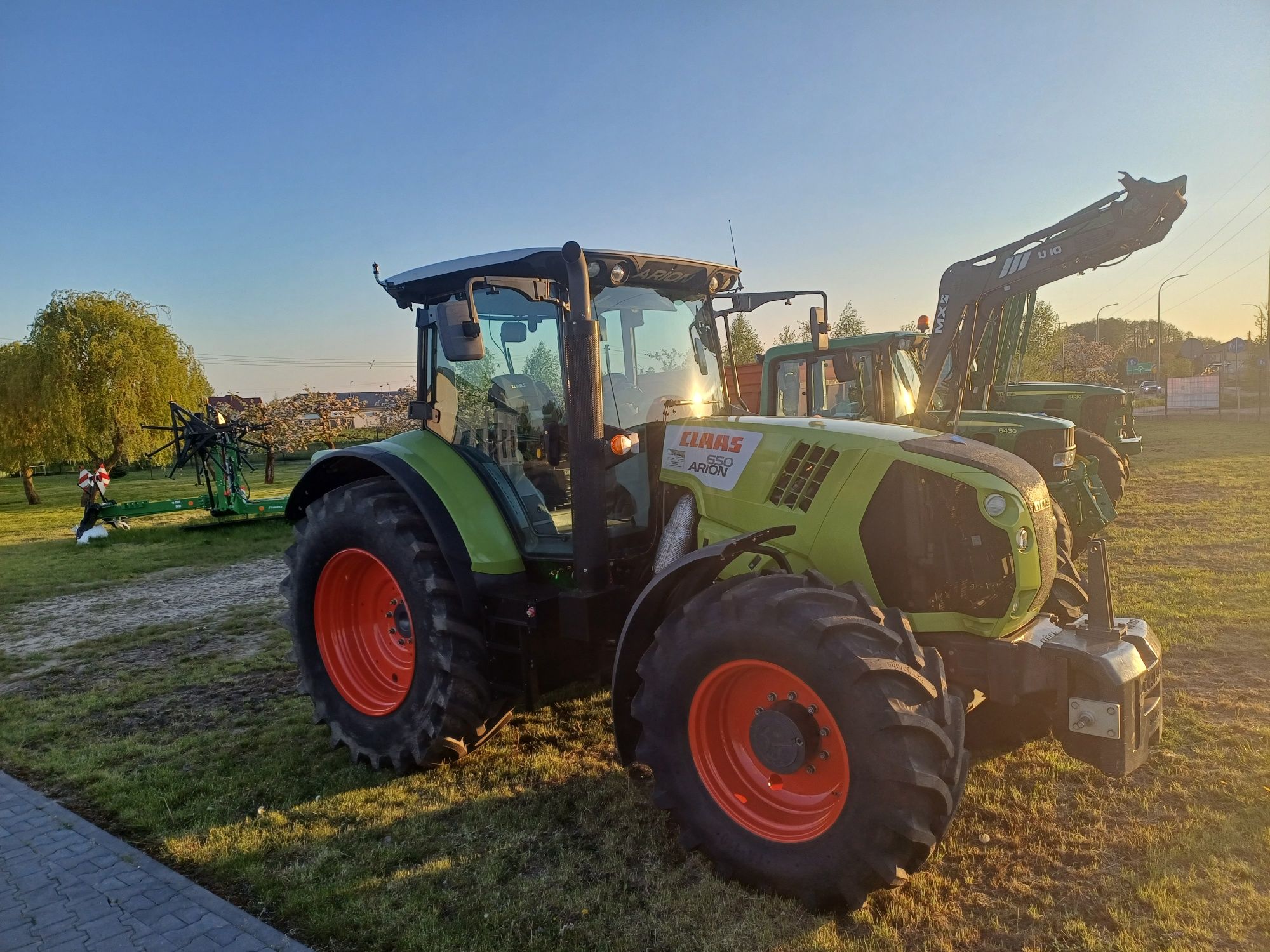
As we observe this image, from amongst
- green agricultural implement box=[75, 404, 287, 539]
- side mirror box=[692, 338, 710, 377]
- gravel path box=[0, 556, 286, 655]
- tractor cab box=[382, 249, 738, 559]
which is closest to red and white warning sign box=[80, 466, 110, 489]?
green agricultural implement box=[75, 404, 287, 539]

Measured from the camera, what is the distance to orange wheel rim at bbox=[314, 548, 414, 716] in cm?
452

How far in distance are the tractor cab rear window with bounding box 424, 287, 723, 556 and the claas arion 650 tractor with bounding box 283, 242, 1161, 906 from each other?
0.05ft

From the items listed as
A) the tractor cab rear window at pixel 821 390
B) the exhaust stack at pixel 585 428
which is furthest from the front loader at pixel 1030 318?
the exhaust stack at pixel 585 428

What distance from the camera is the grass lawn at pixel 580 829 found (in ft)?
8.99

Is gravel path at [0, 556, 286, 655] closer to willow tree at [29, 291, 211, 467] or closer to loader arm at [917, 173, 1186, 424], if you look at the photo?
loader arm at [917, 173, 1186, 424]

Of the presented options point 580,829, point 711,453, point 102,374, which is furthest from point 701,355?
point 102,374

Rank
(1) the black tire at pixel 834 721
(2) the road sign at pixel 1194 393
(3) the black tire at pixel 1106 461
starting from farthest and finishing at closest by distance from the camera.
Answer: (2) the road sign at pixel 1194 393
(3) the black tire at pixel 1106 461
(1) the black tire at pixel 834 721

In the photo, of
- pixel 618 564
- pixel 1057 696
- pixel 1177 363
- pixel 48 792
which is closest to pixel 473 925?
pixel 618 564

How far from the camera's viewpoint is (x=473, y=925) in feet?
9.35

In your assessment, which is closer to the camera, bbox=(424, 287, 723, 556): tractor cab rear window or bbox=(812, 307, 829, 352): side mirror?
bbox=(424, 287, 723, 556): tractor cab rear window

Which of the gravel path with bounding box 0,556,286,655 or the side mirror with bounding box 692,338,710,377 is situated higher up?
the side mirror with bounding box 692,338,710,377

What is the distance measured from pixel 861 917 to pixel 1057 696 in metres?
1.05

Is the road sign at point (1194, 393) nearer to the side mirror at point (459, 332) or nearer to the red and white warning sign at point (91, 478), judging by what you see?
the red and white warning sign at point (91, 478)

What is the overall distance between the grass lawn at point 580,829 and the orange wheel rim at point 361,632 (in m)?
0.43
